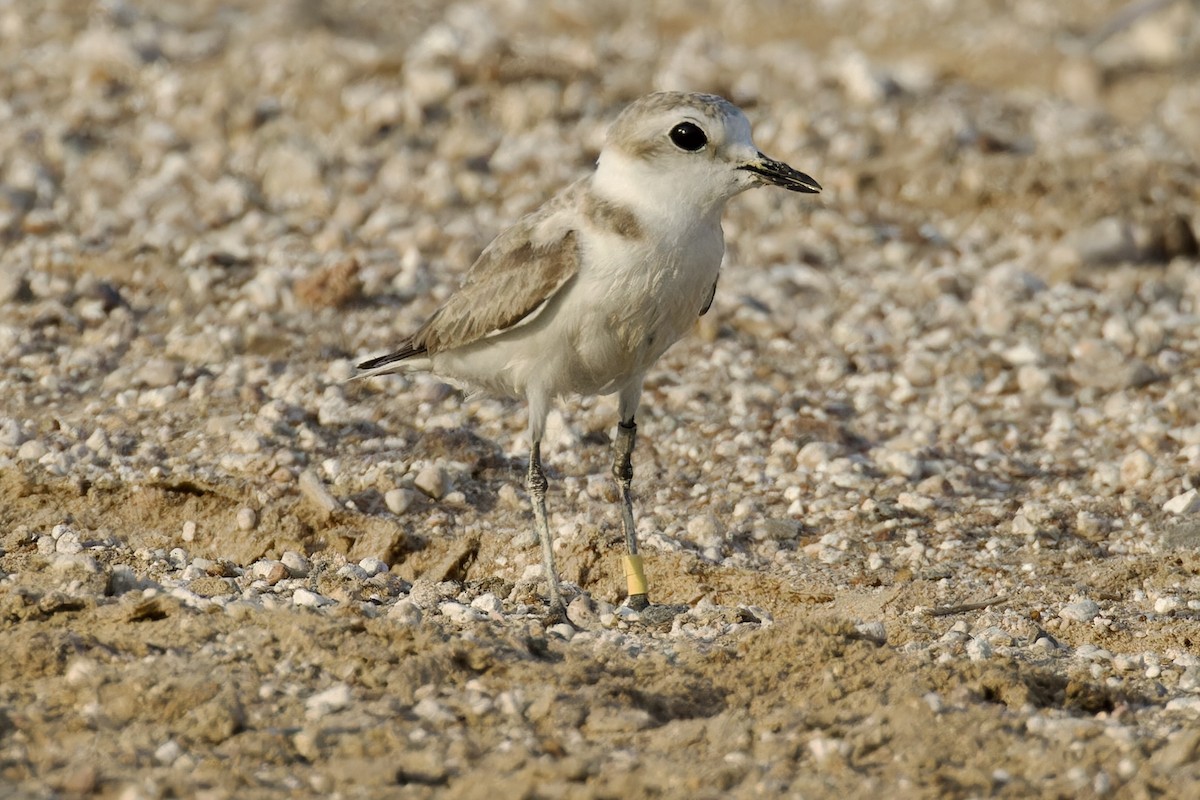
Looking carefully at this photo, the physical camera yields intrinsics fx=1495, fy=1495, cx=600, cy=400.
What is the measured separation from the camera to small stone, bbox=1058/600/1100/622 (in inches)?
219

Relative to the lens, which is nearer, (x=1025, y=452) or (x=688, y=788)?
(x=688, y=788)

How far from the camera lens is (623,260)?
5414mm

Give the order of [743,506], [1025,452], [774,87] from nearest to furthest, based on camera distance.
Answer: [743,506]
[1025,452]
[774,87]

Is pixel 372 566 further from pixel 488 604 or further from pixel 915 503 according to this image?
pixel 915 503

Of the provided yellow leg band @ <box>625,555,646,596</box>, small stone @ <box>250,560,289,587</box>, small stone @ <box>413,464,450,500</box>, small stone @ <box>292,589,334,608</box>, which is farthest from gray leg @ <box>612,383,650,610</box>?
small stone @ <box>250,560,289,587</box>

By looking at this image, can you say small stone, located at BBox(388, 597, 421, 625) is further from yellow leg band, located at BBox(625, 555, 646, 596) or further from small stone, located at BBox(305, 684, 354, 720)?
yellow leg band, located at BBox(625, 555, 646, 596)

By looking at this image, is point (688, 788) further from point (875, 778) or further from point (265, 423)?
point (265, 423)

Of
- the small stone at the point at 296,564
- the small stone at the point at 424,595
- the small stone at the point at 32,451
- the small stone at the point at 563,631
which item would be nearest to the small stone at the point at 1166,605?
the small stone at the point at 563,631

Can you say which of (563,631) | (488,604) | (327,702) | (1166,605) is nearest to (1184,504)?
(1166,605)

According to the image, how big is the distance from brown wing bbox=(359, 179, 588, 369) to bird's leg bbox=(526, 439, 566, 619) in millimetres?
555

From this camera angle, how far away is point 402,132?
1027 centimetres

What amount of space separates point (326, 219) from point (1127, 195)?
5.14m

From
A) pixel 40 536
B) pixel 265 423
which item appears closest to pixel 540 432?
pixel 265 423

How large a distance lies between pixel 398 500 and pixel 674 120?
2057 millimetres
